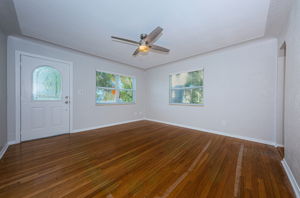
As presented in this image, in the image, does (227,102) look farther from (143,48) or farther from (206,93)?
(143,48)

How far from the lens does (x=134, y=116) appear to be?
16.5 ft

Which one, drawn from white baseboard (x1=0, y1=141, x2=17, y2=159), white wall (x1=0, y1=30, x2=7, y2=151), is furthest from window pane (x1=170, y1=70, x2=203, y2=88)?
white baseboard (x1=0, y1=141, x2=17, y2=159)

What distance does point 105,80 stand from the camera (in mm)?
4078

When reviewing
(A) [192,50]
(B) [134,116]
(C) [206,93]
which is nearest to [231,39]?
(A) [192,50]

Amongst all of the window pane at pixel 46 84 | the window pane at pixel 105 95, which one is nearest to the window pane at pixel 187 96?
the window pane at pixel 105 95

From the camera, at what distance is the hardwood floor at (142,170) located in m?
1.27

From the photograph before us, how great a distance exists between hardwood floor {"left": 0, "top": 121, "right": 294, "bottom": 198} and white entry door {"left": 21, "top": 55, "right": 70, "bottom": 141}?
0.45m

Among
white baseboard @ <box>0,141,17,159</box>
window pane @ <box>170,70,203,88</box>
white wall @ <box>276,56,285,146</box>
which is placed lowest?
white baseboard @ <box>0,141,17,159</box>

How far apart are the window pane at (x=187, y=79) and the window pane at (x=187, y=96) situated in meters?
0.20

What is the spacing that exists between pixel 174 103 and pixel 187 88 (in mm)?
759

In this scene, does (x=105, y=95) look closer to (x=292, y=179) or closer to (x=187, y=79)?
(x=187, y=79)

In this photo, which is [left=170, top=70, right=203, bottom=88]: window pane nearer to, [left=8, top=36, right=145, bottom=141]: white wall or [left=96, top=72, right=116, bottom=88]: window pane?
[left=8, top=36, right=145, bottom=141]: white wall

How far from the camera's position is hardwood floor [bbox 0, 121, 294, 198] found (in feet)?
4.17

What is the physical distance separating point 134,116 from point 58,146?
2924 mm
